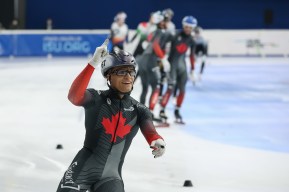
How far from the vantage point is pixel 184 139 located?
11.1m

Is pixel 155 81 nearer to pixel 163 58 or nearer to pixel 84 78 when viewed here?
pixel 163 58

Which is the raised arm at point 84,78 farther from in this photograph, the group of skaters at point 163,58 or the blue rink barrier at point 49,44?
the blue rink barrier at point 49,44

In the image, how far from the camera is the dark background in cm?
3434

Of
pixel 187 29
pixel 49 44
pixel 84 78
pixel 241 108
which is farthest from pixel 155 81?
pixel 49 44

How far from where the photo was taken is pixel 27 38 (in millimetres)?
26297

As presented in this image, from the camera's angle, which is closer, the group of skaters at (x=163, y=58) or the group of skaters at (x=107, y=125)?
the group of skaters at (x=107, y=125)

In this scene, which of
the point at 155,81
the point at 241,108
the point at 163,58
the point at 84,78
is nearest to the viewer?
the point at 84,78

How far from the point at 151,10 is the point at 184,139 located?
25.1 meters

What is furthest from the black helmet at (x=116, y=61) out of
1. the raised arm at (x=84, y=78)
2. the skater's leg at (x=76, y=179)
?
the skater's leg at (x=76, y=179)

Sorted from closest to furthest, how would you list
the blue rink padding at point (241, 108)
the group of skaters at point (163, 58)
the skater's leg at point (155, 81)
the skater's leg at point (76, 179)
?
the skater's leg at point (76, 179) < the blue rink padding at point (241, 108) < the group of skaters at point (163, 58) < the skater's leg at point (155, 81)

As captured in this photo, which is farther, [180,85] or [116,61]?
[180,85]

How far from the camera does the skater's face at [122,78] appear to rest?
5.08 metres

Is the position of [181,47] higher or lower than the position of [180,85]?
higher

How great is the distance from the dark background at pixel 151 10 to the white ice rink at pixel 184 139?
560 inches
